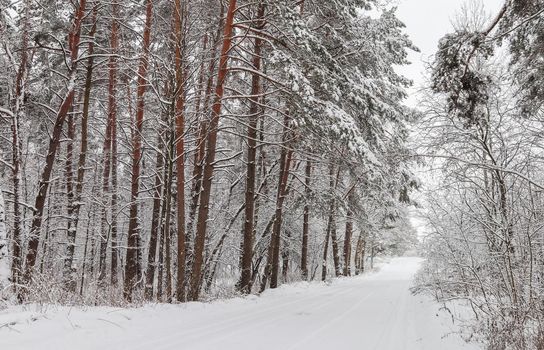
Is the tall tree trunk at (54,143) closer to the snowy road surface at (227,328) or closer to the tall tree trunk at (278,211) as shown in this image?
the snowy road surface at (227,328)

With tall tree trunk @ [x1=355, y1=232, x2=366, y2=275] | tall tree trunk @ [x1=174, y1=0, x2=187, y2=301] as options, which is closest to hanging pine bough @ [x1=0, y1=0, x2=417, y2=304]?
tall tree trunk @ [x1=174, y1=0, x2=187, y2=301]

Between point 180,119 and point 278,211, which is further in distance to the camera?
point 278,211

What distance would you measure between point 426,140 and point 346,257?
20690 millimetres

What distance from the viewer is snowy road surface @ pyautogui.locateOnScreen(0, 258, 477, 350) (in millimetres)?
5539

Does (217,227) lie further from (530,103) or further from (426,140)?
(530,103)

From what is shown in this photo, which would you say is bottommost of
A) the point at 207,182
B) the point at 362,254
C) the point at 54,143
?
the point at 362,254

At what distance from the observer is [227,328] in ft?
25.0

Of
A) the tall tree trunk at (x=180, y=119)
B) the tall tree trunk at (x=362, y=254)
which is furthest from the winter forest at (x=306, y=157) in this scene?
the tall tree trunk at (x=362, y=254)

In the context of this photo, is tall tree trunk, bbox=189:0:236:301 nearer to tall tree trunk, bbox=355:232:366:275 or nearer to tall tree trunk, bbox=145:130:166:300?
tall tree trunk, bbox=145:130:166:300

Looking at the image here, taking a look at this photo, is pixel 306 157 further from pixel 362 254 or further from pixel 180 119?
pixel 362 254

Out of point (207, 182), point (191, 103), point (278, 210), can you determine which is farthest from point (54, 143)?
point (278, 210)

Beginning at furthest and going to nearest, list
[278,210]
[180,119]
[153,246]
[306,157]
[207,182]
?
1. [306,157]
2. [278,210]
3. [153,246]
4. [207,182]
5. [180,119]

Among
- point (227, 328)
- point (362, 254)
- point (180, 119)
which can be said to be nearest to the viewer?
point (227, 328)

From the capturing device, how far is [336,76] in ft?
34.9
